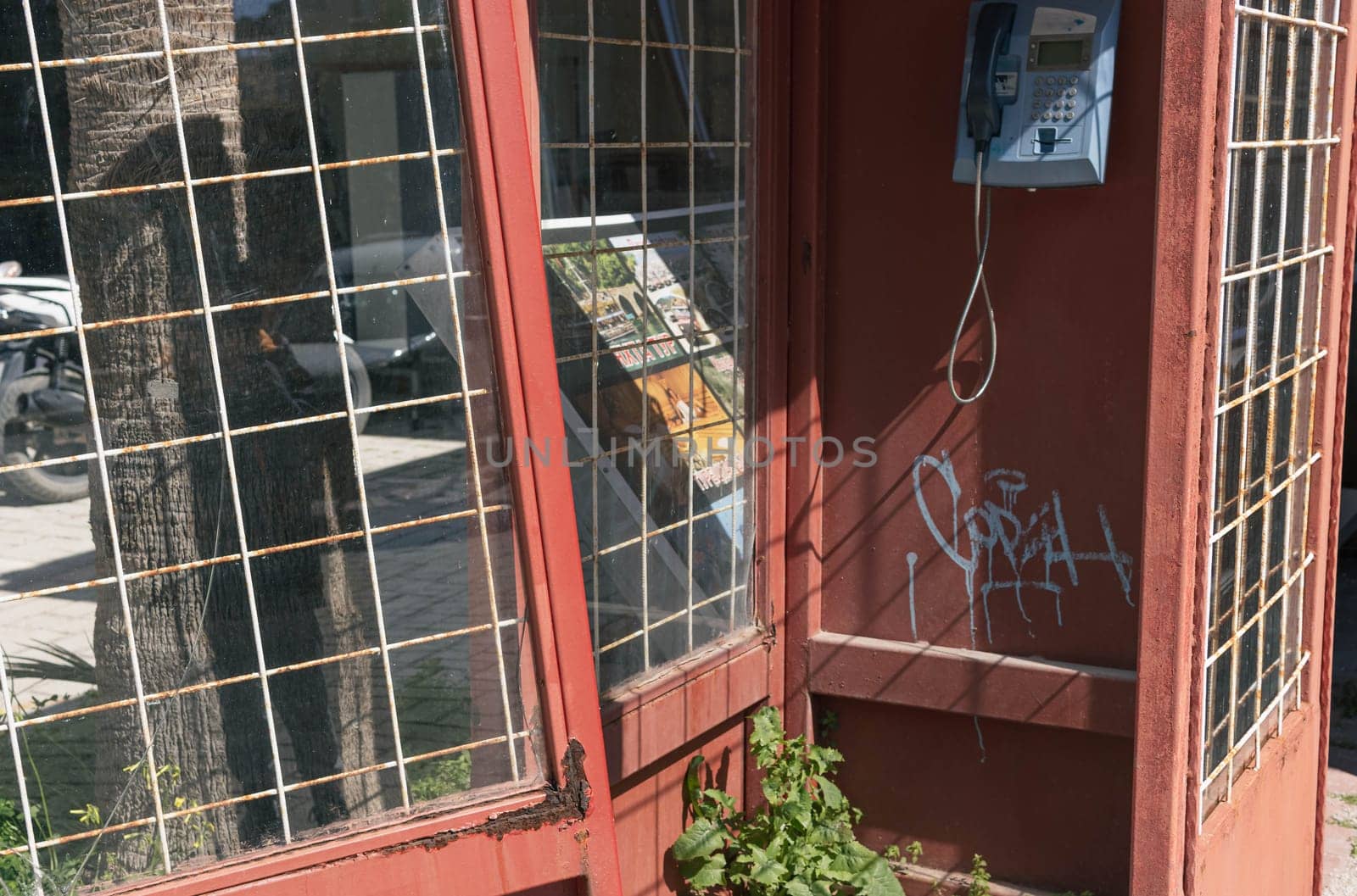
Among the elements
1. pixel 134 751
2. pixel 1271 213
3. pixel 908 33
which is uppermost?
pixel 908 33

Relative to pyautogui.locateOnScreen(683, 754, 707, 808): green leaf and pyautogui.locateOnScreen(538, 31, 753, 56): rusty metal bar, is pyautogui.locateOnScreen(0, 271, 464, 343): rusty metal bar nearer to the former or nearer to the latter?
pyautogui.locateOnScreen(538, 31, 753, 56): rusty metal bar

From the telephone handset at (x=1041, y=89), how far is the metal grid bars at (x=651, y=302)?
1.87 feet

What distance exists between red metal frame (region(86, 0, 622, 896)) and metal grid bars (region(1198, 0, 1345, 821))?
1.35 metres

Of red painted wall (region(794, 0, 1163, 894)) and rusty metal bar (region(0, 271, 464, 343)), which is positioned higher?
rusty metal bar (region(0, 271, 464, 343))

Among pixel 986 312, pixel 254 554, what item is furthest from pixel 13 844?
pixel 986 312

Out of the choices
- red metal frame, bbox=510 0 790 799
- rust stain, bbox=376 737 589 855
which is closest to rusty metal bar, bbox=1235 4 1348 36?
red metal frame, bbox=510 0 790 799

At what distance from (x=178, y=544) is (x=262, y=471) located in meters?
0.16

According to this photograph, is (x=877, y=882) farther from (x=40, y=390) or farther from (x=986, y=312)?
(x=40, y=390)

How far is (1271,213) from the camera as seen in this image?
9.67 ft

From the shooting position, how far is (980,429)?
3270mm

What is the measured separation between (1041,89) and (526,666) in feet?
5.48

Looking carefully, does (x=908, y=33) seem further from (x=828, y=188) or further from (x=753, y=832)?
(x=753, y=832)

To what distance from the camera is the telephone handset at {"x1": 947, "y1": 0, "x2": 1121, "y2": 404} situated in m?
2.90

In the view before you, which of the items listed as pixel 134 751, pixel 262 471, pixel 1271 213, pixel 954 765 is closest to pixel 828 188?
pixel 1271 213
